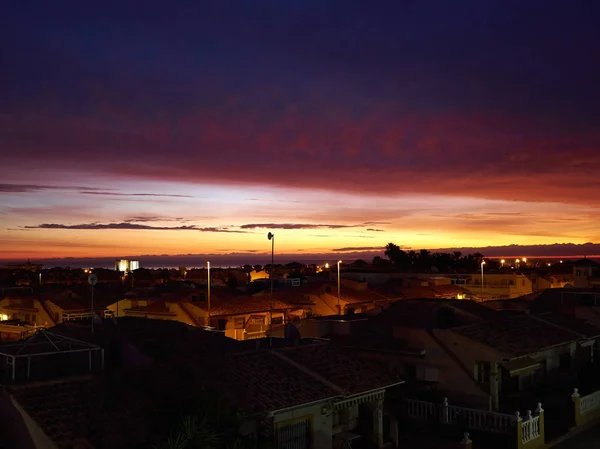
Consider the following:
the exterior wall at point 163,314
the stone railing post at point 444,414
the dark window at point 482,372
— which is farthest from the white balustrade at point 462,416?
the exterior wall at point 163,314

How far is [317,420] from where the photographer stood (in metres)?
16.6

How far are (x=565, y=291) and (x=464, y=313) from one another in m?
14.6

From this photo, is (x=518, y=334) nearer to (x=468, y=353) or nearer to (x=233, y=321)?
(x=468, y=353)

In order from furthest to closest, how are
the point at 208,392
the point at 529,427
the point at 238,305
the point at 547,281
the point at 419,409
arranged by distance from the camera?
the point at 547,281 → the point at 238,305 → the point at 419,409 → the point at 529,427 → the point at 208,392

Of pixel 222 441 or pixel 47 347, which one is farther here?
pixel 47 347

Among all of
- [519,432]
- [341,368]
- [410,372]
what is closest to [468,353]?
[410,372]

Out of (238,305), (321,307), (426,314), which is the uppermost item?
(426,314)

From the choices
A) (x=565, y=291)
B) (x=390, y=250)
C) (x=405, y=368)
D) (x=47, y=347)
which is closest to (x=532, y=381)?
(x=405, y=368)

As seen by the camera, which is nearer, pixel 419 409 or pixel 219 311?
pixel 419 409

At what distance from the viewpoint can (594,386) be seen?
83.5 feet

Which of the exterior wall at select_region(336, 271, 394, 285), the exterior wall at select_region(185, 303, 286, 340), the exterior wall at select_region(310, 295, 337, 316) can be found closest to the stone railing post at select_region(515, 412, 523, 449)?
the exterior wall at select_region(185, 303, 286, 340)

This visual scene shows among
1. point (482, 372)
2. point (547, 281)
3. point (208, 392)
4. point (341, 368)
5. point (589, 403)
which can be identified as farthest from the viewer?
point (547, 281)

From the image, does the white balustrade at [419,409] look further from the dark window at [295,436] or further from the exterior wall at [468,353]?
the dark window at [295,436]

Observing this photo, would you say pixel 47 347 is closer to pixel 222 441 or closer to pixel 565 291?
pixel 222 441
